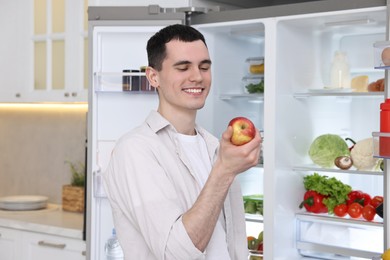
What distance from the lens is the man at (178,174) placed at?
146cm

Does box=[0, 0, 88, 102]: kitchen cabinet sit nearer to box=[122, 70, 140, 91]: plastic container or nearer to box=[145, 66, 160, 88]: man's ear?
box=[122, 70, 140, 91]: plastic container

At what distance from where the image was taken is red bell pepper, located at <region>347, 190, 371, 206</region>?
3008 millimetres

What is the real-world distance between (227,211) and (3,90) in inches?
111

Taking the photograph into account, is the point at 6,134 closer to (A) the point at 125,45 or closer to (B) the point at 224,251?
(A) the point at 125,45

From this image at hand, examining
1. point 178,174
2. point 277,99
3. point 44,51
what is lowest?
point 178,174

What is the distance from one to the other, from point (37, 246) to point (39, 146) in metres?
0.98

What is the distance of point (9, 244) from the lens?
3963 mm

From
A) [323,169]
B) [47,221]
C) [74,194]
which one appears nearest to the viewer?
[323,169]

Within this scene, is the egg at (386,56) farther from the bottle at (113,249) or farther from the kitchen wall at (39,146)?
the kitchen wall at (39,146)

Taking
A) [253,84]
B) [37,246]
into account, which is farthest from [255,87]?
[37,246]

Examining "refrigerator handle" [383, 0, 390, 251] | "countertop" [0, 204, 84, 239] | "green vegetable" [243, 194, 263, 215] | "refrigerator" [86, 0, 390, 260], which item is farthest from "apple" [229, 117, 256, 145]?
"countertop" [0, 204, 84, 239]

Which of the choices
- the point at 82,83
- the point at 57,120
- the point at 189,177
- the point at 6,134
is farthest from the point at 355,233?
the point at 6,134

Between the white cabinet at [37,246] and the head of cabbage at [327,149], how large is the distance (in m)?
1.35

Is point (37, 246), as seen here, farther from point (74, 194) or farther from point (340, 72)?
point (340, 72)
